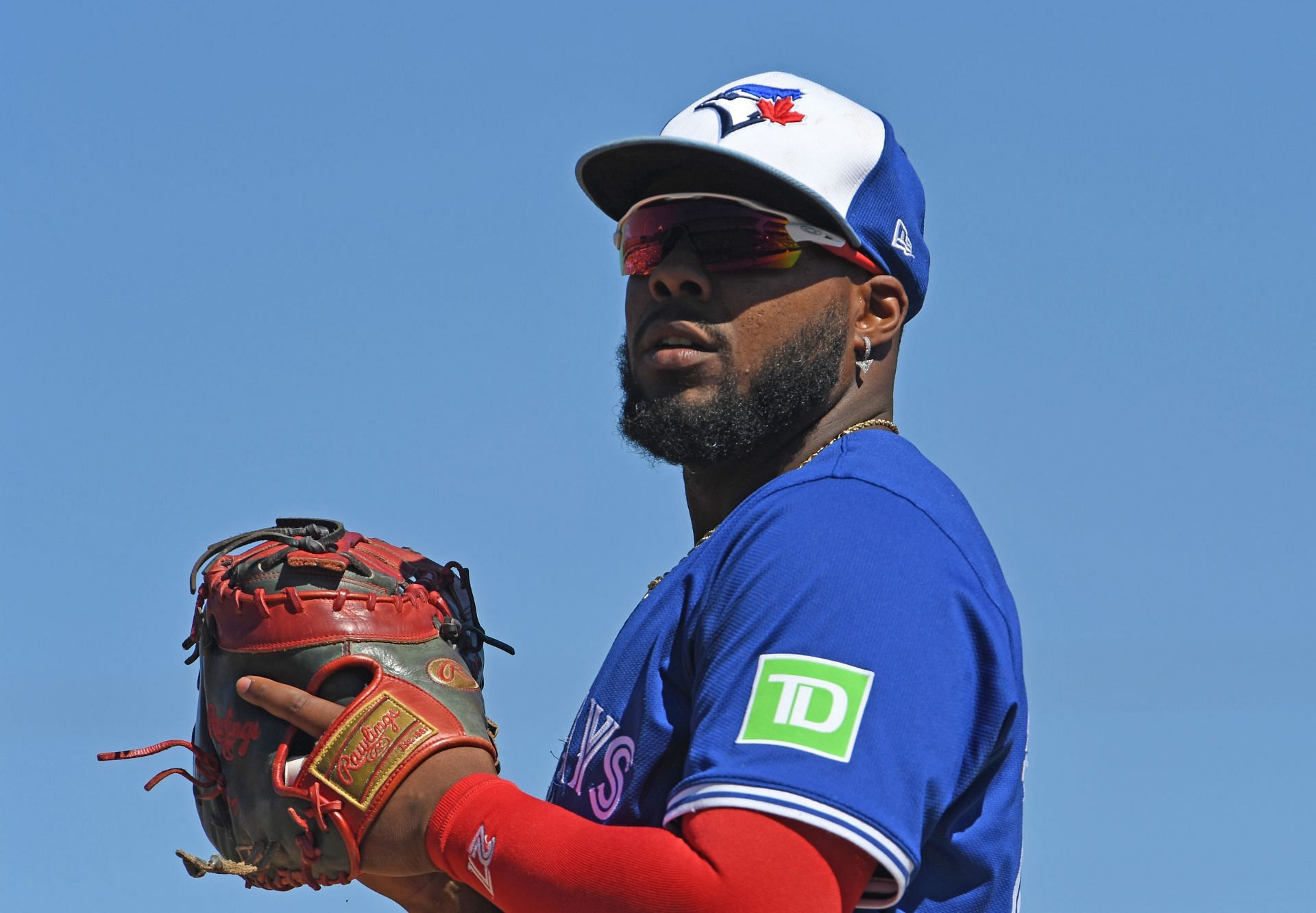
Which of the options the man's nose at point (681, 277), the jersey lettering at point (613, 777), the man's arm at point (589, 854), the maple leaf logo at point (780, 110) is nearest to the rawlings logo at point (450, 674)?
the man's arm at point (589, 854)

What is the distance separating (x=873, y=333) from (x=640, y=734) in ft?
5.08

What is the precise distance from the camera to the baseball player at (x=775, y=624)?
3.58 m

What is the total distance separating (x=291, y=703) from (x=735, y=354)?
1532 millimetres

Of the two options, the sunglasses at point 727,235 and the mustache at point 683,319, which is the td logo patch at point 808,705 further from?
the sunglasses at point 727,235

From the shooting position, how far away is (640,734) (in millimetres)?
4023

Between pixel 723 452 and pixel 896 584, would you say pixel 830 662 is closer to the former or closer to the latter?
pixel 896 584

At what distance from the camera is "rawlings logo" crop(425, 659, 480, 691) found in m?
4.76

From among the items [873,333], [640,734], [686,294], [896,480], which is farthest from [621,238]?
[640,734]

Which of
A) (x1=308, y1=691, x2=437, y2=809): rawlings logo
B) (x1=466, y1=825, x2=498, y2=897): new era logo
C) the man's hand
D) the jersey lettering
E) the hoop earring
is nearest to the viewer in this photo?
(x1=466, y1=825, x2=498, y2=897): new era logo

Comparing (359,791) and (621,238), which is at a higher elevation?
(621,238)

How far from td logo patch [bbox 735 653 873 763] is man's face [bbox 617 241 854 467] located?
1217mm

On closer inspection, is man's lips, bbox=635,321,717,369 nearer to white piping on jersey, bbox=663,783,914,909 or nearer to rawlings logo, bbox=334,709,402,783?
rawlings logo, bbox=334,709,402,783

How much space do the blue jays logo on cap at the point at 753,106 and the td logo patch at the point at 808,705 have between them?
1.84 meters

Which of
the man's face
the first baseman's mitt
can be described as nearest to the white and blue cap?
the man's face
